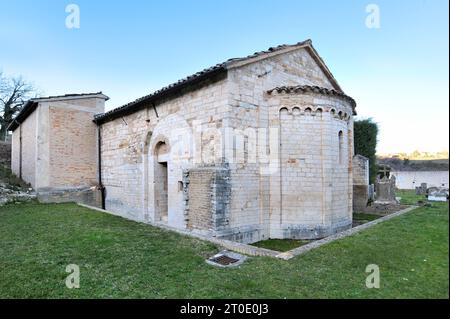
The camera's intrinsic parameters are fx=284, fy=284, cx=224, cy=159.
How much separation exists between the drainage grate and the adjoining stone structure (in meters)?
11.8

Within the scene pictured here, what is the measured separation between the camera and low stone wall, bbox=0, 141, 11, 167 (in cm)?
2212

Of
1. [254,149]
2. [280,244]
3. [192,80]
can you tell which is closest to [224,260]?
[280,244]

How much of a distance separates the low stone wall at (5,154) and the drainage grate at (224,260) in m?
23.3

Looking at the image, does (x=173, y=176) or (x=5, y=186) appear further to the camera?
(x=5, y=186)

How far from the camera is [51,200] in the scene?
14000 mm

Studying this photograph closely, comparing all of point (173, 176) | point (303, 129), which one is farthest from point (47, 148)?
point (303, 129)

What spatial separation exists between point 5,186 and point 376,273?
16875mm

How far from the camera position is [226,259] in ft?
18.2

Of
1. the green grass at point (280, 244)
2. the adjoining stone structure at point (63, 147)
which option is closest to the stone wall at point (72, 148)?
the adjoining stone structure at point (63, 147)

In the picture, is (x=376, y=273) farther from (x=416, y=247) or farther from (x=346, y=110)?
(x=346, y=110)

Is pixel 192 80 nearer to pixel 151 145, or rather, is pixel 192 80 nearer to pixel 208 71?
pixel 208 71

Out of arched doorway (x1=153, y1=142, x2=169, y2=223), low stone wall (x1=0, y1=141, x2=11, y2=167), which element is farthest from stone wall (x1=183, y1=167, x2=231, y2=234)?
low stone wall (x1=0, y1=141, x2=11, y2=167)

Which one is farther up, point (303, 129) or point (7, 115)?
point (7, 115)
